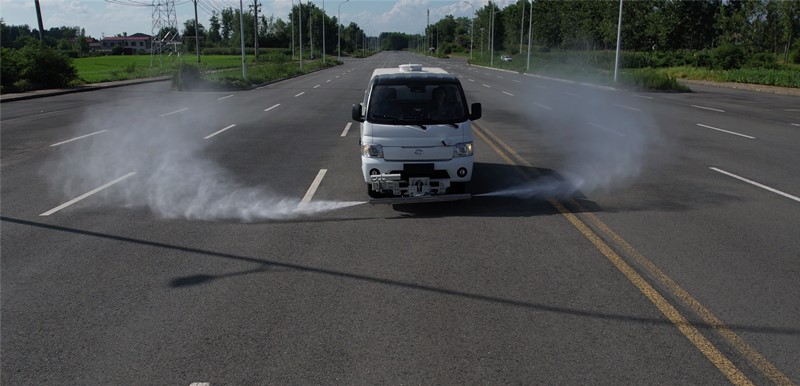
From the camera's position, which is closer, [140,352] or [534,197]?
[140,352]

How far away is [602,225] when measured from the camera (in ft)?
25.1

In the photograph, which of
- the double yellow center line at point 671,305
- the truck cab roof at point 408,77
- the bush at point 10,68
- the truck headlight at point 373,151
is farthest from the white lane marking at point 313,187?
the bush at point 10,68

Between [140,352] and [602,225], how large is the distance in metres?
5.45

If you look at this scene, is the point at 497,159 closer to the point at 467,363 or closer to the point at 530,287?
the point at 530,287

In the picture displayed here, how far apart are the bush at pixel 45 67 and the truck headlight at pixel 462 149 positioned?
32.1 meters

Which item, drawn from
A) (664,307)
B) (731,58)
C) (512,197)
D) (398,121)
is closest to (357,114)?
(398,121)

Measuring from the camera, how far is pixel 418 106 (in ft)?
29.6

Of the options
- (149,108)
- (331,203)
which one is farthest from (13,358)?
(149,108)

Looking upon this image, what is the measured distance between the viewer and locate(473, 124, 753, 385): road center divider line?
13.5ft

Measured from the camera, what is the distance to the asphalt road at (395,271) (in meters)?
4.26

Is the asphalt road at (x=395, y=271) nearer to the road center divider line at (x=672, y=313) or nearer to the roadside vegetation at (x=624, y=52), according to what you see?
the road center divider line at (x=672, y=313)

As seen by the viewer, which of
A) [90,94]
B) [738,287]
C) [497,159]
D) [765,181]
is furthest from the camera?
[90,94]

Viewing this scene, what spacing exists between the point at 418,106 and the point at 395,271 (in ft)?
Answer: 11.8

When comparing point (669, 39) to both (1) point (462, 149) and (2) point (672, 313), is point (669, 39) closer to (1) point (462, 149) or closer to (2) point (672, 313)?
(1) point (462, 149)
